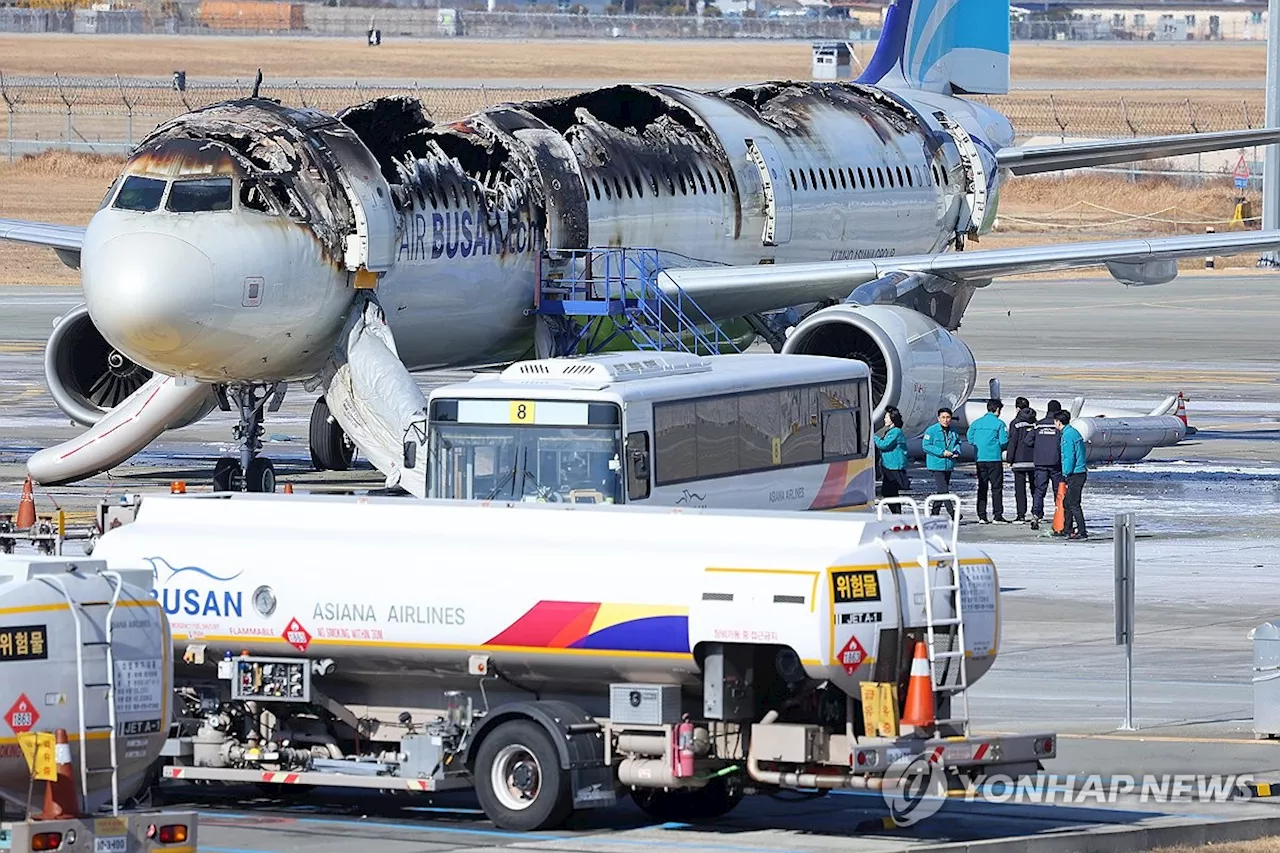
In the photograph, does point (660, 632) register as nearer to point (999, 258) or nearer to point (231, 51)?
point (999, 258)

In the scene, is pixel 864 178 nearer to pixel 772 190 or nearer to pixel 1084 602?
pixel 772 190

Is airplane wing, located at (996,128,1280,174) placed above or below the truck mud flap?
above

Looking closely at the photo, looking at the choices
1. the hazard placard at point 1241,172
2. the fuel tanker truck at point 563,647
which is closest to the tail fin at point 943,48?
the fuel tanker truck at point 563,647

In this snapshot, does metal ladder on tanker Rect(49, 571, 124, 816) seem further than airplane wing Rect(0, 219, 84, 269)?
No

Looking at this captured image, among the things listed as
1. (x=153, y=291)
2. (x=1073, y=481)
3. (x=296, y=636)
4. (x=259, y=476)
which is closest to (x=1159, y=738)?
(x=296, y=636)

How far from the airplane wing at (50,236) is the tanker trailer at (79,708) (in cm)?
2375

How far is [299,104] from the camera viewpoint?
108625 mm

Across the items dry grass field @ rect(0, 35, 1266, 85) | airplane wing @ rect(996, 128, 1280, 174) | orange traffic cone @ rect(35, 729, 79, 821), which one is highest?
dry grass field @ rect(0, 35, 1266, 85)

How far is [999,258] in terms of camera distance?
122 feet

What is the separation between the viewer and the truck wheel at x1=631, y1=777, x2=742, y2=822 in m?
17.8

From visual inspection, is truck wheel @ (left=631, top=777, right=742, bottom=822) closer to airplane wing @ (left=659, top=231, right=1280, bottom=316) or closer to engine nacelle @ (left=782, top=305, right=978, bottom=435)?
engine nacelle @ (left=782, top=305, right=978, bottom=435)

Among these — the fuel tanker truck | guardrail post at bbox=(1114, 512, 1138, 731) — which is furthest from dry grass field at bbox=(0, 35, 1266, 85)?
the fuel tanker truck

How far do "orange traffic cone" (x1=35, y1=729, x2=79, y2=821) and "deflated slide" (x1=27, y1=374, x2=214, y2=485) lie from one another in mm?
20272

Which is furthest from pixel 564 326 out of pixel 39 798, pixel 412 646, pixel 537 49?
pixel 537 49
